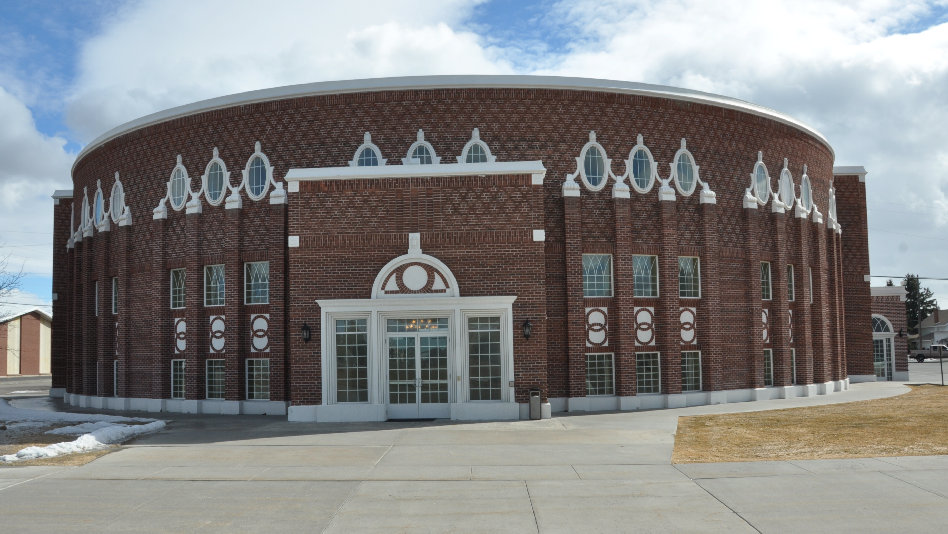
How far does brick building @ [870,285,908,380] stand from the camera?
37594 mm

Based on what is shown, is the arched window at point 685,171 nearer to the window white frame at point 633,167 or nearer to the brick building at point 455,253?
the brick building at point 455,253

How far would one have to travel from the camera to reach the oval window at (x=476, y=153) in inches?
932

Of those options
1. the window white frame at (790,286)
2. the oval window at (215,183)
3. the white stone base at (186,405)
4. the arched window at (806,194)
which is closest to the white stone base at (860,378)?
the window white frame at (790,286)

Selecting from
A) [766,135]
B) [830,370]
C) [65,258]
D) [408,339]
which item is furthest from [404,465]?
[65,258]

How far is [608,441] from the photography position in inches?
667

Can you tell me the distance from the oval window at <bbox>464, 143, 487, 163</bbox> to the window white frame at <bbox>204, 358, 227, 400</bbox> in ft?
32.8

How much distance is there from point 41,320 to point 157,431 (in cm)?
6097

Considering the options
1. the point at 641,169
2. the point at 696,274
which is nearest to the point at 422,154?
the point at 641,169

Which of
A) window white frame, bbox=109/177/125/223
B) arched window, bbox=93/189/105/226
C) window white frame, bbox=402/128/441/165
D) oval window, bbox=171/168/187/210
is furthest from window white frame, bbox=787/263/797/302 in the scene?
arched window, bbox=93/189/105/226

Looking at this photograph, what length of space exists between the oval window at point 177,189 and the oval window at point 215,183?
1149 mm

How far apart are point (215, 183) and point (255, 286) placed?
3598mm

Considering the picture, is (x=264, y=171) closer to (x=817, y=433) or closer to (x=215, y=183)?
(x=215, y=183)

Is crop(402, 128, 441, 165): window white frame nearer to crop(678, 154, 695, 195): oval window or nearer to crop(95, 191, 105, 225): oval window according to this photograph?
crop(678, 154, 695, 195): oval window

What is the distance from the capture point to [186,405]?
2550 centimetres
